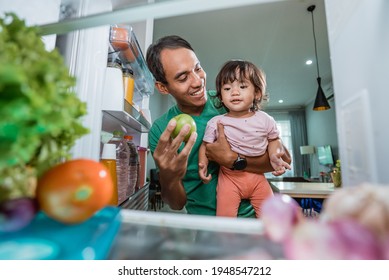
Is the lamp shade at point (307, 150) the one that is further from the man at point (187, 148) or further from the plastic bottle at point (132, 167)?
the plastic bottle at point (132, 167)

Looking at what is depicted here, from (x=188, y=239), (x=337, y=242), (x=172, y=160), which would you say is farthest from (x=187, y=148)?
(x=337, y=242)

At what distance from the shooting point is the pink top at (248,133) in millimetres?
923

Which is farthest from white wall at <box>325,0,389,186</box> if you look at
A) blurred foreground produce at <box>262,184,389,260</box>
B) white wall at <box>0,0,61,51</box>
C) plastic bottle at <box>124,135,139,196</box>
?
plastic bottle at <box>124,135,139,196</box>

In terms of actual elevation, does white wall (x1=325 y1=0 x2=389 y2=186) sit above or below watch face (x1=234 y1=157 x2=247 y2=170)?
above

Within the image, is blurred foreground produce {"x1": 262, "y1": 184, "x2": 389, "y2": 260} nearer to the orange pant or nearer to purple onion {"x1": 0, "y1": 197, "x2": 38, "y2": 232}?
purple onion {"x1": 0, "y1": 197, "x2": 38, "y2": 232}

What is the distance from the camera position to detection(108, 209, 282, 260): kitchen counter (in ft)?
0.88

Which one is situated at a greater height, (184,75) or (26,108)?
(184,75)

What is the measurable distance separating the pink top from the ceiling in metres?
1.62

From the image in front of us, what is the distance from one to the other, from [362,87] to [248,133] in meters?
0.59

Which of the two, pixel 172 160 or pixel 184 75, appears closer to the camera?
pixel 172 160

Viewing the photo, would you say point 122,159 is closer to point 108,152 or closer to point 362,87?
point 108,152

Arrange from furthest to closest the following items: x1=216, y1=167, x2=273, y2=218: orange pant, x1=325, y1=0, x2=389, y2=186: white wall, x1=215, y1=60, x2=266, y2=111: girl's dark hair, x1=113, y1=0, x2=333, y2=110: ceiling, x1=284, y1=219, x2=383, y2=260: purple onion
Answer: x1=113, y1=0, x2=333, y2=110: ceiling, x1=215, y1=60, x2=266, y2=111: girl's dark hair, x1=216, y1=167, x2=273, y2=218: orange pant, x1=325, y1=0, x2=389, y2=186: white wall, x1=284, y1=219, x2=383, y2=260: purple onion

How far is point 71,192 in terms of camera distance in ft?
0.88

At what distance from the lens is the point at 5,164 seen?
0.24 meters
